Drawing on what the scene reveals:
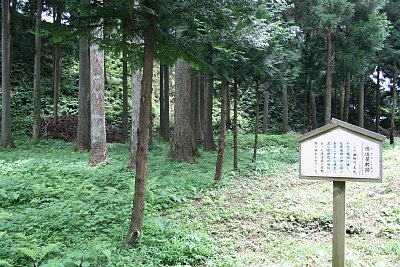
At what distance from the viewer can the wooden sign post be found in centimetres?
342

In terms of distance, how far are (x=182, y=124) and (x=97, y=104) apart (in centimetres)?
274

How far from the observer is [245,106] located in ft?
92.5

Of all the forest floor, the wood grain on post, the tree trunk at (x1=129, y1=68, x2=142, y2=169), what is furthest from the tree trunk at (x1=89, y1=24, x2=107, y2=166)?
the wood grain on post

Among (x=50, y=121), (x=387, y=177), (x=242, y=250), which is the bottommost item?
(x=242, y=250)

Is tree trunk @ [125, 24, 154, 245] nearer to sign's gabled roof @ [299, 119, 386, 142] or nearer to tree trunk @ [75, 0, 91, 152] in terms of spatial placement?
sign's gabled roof @ [299, 119, 386, 142]

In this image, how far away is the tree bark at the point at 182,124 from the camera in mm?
10407

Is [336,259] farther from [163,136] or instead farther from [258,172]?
[163,136]

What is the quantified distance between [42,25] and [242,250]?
4044 millimetres

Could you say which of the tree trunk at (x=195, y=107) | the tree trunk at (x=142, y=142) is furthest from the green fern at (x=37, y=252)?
the tree trunk at (x=195, y=107)

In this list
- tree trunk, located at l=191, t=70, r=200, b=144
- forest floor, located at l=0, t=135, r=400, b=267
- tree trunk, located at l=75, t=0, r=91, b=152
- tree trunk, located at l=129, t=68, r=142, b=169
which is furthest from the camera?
tree trunk, located at l=191, t=70, r=200, b=144

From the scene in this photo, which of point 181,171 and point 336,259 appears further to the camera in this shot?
point 181,171

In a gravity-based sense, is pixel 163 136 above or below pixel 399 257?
above

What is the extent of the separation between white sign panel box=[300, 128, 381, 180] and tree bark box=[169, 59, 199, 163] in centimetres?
685

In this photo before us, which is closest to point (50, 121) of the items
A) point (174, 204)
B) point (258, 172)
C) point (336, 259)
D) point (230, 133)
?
point (230, 133)
